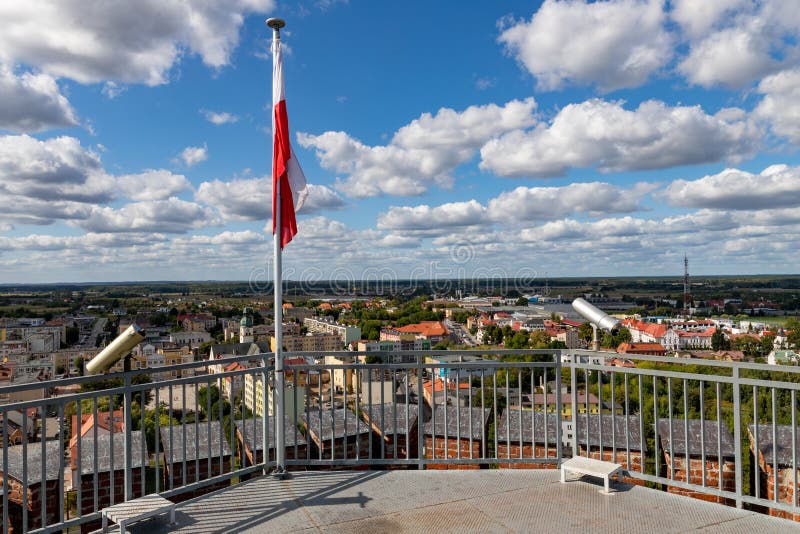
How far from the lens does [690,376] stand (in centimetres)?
434

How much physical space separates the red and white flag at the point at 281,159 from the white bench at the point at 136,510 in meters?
2.37

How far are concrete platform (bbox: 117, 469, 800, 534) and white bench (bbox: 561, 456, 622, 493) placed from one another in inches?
4.5

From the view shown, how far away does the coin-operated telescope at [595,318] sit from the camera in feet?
16.0

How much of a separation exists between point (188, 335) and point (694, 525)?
101m

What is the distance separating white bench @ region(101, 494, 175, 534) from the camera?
360cm

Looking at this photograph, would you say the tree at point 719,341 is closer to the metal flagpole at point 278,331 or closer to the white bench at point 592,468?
the white bench at point 592,468

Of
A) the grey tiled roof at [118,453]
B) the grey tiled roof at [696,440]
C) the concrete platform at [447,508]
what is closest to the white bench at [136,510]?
the concrete platform at [447,508]

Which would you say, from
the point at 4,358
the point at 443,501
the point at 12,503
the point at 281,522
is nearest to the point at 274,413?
the point at 281,522

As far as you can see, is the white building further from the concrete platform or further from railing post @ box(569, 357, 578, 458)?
the concrete platform

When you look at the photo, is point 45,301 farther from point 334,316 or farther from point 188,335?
point 334,316

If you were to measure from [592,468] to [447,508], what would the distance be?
4.27ft

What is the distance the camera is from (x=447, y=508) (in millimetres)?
4215

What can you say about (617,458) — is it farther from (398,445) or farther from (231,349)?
(231,349)

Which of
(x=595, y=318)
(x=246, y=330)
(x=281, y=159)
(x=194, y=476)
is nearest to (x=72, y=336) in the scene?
(x=246, y=330)
